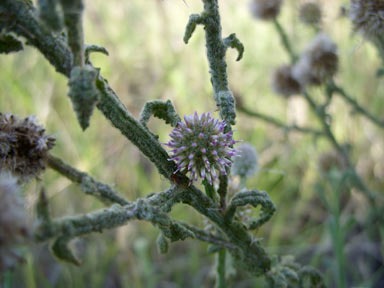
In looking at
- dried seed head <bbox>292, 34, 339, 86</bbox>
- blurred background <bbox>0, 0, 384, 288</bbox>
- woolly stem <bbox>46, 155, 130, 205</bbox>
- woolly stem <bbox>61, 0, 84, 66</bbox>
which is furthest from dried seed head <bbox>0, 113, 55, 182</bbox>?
dried seed head <bbox>292, 34, 339, 86</bbox>

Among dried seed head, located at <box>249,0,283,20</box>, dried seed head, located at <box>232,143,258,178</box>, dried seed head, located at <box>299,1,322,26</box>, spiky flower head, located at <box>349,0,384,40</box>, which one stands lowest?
dried seed head, located at <box>232,143,258,178</box>

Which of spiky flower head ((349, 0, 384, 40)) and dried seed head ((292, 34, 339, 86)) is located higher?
dried seed head ((292, 34, 339, 86))

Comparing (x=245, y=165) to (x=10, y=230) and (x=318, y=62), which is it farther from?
(x=318, y=62)

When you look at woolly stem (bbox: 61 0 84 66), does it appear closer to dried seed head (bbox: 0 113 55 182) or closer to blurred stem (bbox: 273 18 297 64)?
dried seed head (bbox: 0 113 55 182)

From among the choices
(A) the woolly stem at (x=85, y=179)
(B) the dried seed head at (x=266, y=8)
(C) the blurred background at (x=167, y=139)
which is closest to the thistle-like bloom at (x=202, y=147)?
(A) the woolly stem at (x=85, y=179)

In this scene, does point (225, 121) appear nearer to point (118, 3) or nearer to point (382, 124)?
point (382, 124)

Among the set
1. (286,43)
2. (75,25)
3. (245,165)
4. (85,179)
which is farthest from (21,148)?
(286,43)

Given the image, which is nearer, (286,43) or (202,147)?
(202,147)

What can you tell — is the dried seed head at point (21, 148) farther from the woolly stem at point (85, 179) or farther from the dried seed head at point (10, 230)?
the dried seed head at point (10, 230)
